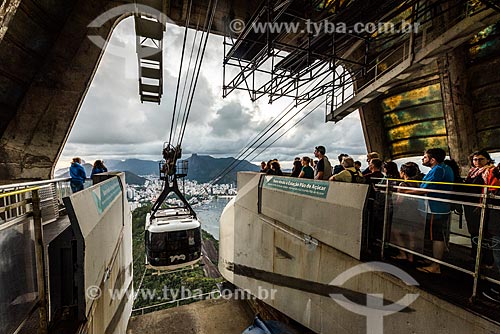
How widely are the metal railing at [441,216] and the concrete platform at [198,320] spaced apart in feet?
20.1

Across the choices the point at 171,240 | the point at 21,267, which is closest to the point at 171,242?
the point at 171,240

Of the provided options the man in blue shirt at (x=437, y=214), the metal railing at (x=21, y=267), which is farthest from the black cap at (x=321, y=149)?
the metal railing at (x=21, y=267)

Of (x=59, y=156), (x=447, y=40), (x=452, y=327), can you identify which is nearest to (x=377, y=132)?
(x=447, y=40)

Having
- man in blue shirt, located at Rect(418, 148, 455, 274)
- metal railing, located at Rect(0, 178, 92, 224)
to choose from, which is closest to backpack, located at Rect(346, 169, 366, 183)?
man in blue shirt, located at Rect(418, 148, 455, 274)

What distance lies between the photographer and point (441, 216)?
2.68 m

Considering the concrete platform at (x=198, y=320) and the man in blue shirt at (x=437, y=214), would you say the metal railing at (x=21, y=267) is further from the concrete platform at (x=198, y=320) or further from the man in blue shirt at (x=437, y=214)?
the concrete platform at (x=198, y=320)

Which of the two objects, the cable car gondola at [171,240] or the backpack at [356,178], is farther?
the cable car gondola at [171,240]

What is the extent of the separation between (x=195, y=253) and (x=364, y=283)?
300 inches

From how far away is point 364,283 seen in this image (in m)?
3.27

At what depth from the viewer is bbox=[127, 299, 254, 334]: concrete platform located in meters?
6.67

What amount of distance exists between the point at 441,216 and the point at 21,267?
15.3 ft

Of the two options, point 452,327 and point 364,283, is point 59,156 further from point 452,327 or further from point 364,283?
point 452,327

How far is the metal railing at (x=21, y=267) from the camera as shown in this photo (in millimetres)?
1713

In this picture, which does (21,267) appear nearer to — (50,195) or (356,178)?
(50,195)
